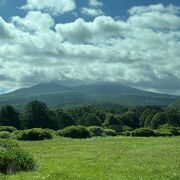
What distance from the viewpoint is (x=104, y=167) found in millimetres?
23266

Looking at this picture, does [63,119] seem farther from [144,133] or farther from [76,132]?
[76,132]

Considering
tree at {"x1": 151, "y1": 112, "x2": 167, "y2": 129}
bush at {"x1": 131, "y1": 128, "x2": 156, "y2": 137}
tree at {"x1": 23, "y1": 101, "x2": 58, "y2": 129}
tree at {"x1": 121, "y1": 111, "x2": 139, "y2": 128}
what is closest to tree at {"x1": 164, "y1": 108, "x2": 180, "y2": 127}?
tree at {"x1": 151, "y1": 112, "x2": 167, "y2": 129}

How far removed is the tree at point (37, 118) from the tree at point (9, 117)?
6.91ft

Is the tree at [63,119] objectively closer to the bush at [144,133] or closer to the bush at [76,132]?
the bush at [144,133]

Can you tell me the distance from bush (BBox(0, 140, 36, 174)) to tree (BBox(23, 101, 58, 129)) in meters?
88.1

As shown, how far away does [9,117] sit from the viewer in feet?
363

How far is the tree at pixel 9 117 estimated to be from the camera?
109 metres

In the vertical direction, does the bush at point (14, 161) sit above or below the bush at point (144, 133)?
above

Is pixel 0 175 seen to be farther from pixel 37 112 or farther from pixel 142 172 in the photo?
pixel 37 112

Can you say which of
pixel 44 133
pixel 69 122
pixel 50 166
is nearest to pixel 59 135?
pixel 44 133

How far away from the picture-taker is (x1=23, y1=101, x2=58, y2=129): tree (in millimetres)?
111000

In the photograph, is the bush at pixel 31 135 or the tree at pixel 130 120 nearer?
the bush at pixel 31 135

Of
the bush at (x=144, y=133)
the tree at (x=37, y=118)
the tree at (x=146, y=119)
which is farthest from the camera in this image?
the tree at (x=146, y=119)

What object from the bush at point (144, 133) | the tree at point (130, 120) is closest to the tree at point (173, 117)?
the tree at point (130, 120)
